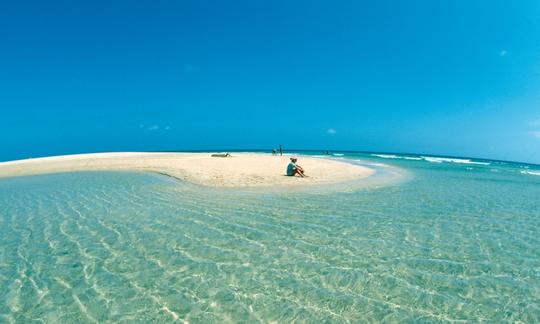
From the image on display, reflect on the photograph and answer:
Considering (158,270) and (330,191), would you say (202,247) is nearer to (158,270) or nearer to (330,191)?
(158,270)

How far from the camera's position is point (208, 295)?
541 centimetres

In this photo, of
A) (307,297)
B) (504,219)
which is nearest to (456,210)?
(504,219)

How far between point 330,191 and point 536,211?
29.4 ft

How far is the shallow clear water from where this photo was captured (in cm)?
501

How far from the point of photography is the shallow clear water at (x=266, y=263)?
501cm

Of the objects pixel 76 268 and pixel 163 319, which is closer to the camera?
pixel 163 319

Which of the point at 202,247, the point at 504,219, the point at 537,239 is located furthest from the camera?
the point at 504,219

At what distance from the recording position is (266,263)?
675 centimetres

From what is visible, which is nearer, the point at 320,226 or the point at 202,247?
the point at 202,247

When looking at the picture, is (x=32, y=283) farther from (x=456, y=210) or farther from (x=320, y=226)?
(x=456, y=210)

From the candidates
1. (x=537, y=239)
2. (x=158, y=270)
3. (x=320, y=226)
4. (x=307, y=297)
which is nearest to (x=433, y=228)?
(x=537, y=239)

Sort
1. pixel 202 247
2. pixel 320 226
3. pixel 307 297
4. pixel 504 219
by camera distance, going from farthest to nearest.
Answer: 1. pixel 504 219
2. pixel 320 226
3. pixel 202 247
4. pixel 307 297

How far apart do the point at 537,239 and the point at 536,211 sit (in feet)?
18.6

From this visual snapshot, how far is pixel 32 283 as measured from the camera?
586 cm
